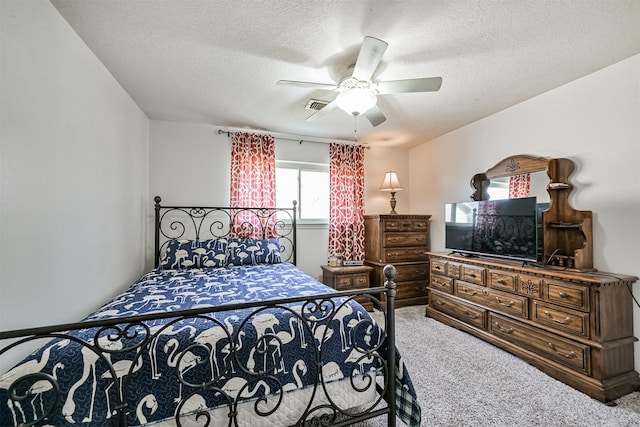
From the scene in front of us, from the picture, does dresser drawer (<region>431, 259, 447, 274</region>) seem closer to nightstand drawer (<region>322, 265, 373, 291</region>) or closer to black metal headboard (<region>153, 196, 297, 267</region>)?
nightstand drawer (<region>322, 265, 373, 291</region>)

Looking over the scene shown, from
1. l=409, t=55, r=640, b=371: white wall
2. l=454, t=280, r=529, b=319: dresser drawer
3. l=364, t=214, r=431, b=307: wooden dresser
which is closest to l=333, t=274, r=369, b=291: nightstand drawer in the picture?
l=364, t=214, r=431, b=307: wooden dresser

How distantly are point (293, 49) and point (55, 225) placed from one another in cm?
187

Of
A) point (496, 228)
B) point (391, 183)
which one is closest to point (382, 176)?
point (391, 183)

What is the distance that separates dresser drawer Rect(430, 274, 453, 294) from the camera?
10.1 ft

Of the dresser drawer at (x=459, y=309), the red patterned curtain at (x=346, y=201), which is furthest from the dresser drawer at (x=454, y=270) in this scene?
the red patterned curtain at (x=346, y=201)

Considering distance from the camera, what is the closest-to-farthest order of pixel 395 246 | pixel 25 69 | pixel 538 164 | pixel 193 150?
1. pixel 25 69
2. pixel 538 164
3. pixel 193 150
4. pixel 395 246

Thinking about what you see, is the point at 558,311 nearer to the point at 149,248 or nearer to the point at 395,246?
the point at 395,246

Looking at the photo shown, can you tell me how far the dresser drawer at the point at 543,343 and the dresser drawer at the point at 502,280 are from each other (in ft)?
0.94

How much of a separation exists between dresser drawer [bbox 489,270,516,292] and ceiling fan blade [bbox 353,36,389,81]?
2216mm

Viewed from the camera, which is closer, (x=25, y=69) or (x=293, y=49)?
(x=25, y=69)

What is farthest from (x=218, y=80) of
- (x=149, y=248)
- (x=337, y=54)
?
(x=149, y=248)

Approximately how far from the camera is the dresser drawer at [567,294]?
6.24 feet

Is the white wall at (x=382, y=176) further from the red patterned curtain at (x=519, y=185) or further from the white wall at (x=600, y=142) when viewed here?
the red patterned curtain at (x=519, y=185)

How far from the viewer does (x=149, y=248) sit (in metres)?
3.11
